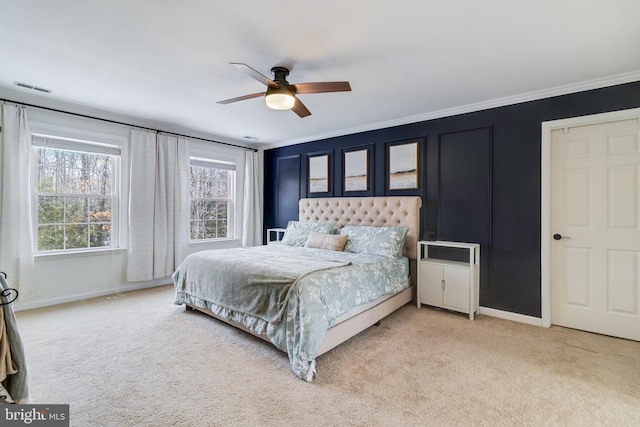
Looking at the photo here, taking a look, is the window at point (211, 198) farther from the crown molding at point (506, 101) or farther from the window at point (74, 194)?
the crown molding at point (506, 101)

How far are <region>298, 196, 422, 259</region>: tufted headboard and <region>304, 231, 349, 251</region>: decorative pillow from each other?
62 cm

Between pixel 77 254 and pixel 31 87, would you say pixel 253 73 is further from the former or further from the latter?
pixel 77 254

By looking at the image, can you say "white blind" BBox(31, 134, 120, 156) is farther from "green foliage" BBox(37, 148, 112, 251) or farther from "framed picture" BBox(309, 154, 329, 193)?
"framed picture" BBox(309, 154, 329, 193)

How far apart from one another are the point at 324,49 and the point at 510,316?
138 inches

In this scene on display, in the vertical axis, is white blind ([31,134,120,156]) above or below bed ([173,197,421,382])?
above

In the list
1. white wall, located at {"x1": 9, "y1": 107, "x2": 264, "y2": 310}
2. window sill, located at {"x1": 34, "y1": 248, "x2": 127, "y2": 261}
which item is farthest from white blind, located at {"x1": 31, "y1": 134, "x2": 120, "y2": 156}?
window sill, located at {"x1": 34, "y1": 248, "x2": 127, "y2": 261}

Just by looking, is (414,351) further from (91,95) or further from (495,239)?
(91,95)

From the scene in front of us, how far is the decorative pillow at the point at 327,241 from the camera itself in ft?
12.9

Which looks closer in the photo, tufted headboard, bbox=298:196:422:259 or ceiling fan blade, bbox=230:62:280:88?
ceiling fan blade, bbox=230:62:280:88

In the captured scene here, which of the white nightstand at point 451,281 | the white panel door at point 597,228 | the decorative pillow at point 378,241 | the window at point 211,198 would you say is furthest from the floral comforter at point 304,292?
the window at point 211,198

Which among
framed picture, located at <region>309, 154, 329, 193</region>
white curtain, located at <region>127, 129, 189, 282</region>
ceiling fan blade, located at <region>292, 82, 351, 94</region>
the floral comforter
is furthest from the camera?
framed picture, located at <region>309, 154, 329, 193</region>

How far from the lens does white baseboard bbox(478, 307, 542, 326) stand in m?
3.19

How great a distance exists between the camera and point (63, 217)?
3793 millimetres

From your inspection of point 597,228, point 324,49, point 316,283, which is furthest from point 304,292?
point 597,228
